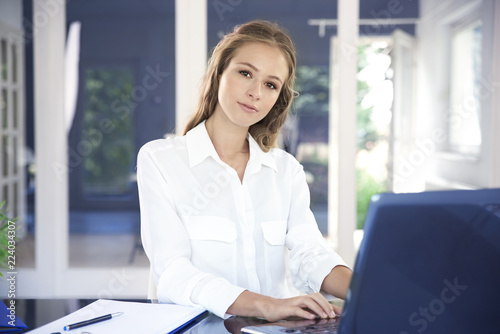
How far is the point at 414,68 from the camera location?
15.1 feet

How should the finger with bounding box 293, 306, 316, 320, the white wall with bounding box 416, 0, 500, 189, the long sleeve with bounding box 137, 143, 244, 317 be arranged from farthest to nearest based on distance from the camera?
the white wall with bounding box 416, 0, 500, 189 → the long sleeve with bounding box 137, 143, 244, 317 → the finger with bounding box 293, 306, 316, 320

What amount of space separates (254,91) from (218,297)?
60cm

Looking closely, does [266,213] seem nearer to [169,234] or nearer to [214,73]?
[169,234]

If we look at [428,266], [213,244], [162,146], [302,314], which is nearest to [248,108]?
[162,146]

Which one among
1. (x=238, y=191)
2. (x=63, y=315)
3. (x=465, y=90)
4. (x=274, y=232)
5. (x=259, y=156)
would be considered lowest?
(x=63, y=315)

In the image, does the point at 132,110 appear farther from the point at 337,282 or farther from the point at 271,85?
the point at 337,282

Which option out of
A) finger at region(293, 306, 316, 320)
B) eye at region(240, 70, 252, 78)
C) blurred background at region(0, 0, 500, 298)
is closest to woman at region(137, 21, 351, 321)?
eye at region(240, 70, 252, 78)

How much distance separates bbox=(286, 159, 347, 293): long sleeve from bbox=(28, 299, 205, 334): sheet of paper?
34 cm

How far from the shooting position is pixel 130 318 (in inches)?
41.4

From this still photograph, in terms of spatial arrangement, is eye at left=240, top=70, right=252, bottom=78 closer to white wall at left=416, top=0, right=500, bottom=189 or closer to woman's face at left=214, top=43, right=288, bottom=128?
woman's face at left=214, top=43, right=288, bottom=128

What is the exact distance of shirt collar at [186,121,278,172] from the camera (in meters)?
1.55

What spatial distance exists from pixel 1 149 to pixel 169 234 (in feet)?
10.7

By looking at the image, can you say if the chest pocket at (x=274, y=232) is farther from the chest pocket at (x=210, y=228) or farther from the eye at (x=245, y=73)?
the eye at (x=245, y=73)

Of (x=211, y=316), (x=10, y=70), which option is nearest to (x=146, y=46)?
(x=10, y=70)
